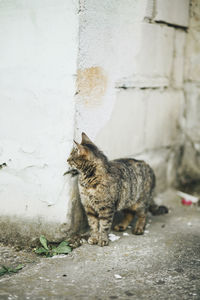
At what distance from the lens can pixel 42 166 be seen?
3.64 metres

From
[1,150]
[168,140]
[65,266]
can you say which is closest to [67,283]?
[65,266]

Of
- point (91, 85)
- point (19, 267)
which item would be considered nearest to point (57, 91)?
point (91, 85)

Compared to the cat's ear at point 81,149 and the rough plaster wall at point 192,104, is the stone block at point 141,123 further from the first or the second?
the cat's ear at point 81,149

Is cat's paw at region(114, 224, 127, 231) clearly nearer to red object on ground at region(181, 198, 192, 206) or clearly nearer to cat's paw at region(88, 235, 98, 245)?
cat's paw at region(88, 235, 98, 245)

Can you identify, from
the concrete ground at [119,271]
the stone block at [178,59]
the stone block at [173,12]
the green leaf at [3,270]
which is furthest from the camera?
the stone block at [178,59]

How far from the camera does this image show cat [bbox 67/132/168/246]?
355 cm

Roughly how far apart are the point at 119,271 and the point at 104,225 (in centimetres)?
56

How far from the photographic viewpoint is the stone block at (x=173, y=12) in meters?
4.47

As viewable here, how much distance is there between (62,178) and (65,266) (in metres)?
0.77

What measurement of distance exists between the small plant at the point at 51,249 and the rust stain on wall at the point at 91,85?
1299 mm

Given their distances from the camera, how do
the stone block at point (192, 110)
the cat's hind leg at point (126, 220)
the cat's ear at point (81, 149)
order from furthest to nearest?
the stone block at point (192, 110) → the cat's hind leg at point (126, 220) → the cat's ear at point (81, 149)

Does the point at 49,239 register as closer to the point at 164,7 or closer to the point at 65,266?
the point at 65,266

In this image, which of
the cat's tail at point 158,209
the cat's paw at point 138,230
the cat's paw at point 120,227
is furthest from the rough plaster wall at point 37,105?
the cat's tail at point 158,209

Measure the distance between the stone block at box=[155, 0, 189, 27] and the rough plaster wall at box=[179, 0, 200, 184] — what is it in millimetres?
134
